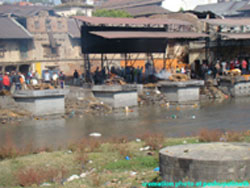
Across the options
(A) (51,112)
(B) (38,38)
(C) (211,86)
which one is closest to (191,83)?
(C) (211,86)

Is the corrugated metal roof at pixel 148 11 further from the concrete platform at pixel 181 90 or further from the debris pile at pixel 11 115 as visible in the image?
the debris pile at pixel 11 115

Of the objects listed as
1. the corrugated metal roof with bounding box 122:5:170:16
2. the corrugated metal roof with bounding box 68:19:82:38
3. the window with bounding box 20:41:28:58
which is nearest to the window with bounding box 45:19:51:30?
the corrugated metal roof with bounding box 68:19:82:38

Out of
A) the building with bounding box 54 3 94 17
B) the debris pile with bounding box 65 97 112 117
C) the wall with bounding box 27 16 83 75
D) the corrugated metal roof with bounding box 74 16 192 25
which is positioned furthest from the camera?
the building with bounding box 54 3 94 17

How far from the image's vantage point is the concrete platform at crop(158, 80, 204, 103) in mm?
28844

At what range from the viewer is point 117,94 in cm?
2641

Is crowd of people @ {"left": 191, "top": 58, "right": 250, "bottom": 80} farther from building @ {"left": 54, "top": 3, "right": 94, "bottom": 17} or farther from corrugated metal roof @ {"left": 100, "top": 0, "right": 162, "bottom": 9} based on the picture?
corrugated metal roof @ {"left": 100, "top": 0, "right": 162, "bottom": 9}

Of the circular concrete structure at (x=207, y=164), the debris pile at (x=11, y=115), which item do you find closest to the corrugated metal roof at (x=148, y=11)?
the debris pile at (x=11, y=115)

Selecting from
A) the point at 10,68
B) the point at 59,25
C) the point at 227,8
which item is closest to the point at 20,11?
the point at 59,25

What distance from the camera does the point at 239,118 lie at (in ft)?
71.8

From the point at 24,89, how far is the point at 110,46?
344 inches

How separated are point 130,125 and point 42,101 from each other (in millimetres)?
5936

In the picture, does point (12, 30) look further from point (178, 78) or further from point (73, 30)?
point (178, 78)

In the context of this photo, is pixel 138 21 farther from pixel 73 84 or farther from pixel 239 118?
pixel 239 118

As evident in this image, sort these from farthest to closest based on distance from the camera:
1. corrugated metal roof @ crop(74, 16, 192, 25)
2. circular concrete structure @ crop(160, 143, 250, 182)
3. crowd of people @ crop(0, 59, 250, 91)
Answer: corrugated metal roof @ crop(74, 16, 192, 25) < crowd of people @ crop(0, 59, 250, 91) < circular concrete structure @ crop(160, 143, 250, 182)
